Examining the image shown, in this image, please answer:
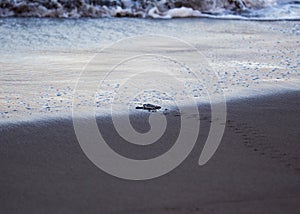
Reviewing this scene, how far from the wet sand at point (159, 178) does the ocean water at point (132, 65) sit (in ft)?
1.64

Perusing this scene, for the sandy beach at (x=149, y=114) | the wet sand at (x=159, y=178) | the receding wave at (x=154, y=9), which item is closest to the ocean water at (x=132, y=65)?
the sandy beach at (x=149, y=114)

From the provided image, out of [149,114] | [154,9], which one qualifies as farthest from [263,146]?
[154,9]

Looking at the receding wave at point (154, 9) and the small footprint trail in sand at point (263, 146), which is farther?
the receding wave at point (154, 9)

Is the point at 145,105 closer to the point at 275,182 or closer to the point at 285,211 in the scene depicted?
the point at 275,182

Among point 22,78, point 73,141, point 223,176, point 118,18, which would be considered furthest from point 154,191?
point 118,18

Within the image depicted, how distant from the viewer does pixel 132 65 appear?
4812mm

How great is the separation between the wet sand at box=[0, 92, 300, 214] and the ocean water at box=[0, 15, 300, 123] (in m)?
0.50

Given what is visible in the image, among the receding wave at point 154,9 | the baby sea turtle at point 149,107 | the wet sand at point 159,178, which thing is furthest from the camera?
the receding wave at point 154,9

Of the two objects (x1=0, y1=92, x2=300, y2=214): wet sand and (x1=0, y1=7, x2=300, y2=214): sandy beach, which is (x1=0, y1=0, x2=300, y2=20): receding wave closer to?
(x1=0, y1=7, x2=300, y2=214): sandy beach

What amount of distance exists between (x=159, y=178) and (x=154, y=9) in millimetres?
6335

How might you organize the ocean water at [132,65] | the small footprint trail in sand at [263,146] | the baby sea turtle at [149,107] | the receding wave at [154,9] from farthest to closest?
1. the receding wave at [154,9]
2. the ocean water at [132,65]
3. the baby sea turtle at [149,107]
4. the small footprint trail in sand at [263,146]

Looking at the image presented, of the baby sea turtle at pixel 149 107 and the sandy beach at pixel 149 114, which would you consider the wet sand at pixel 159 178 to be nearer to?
the sandy beach at pixel 149 114

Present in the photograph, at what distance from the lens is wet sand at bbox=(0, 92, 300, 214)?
2.29 m

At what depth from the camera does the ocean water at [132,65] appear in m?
3.82
